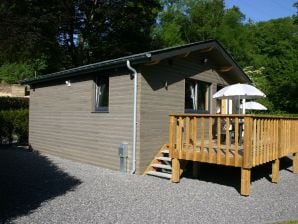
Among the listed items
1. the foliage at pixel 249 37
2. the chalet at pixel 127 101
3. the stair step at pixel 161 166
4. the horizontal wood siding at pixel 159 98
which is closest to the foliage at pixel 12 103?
the chalet at pixel 127 101

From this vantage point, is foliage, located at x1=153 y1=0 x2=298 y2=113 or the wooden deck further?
foliage, located at x1=153 y1=0 x2=298 y2=113

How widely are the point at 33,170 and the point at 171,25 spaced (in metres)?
34.1

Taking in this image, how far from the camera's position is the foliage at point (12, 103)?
24.1 metres

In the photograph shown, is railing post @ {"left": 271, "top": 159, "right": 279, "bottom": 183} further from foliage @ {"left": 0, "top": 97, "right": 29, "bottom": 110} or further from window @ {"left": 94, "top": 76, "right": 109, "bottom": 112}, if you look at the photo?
foliage @ {"left": 0, "top": 97, "right": 29, "bottom": 110}

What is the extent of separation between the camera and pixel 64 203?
21.7ft

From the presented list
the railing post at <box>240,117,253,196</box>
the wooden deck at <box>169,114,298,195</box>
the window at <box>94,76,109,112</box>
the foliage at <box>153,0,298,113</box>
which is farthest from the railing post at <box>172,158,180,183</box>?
the foliage at <box>153,0,298,113</box>

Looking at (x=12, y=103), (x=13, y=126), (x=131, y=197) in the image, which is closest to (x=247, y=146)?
(x=131, y=197)

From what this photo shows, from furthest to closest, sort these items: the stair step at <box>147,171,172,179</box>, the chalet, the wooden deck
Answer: the chalet, the stair step at <box>147,171,172,179</box>, the wooden deck

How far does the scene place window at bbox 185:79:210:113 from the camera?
1175cm

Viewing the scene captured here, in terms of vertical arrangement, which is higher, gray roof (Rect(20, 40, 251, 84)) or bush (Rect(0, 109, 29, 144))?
gray roof (Rect(20, 40, 251, 84))

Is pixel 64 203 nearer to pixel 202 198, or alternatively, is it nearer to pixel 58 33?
pixel 202 198

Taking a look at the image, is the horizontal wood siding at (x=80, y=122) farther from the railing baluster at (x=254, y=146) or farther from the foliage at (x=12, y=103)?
the foliage at (x=12, y=103)

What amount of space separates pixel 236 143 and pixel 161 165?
2.78 m

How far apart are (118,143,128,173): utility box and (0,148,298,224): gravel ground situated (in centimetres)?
44
